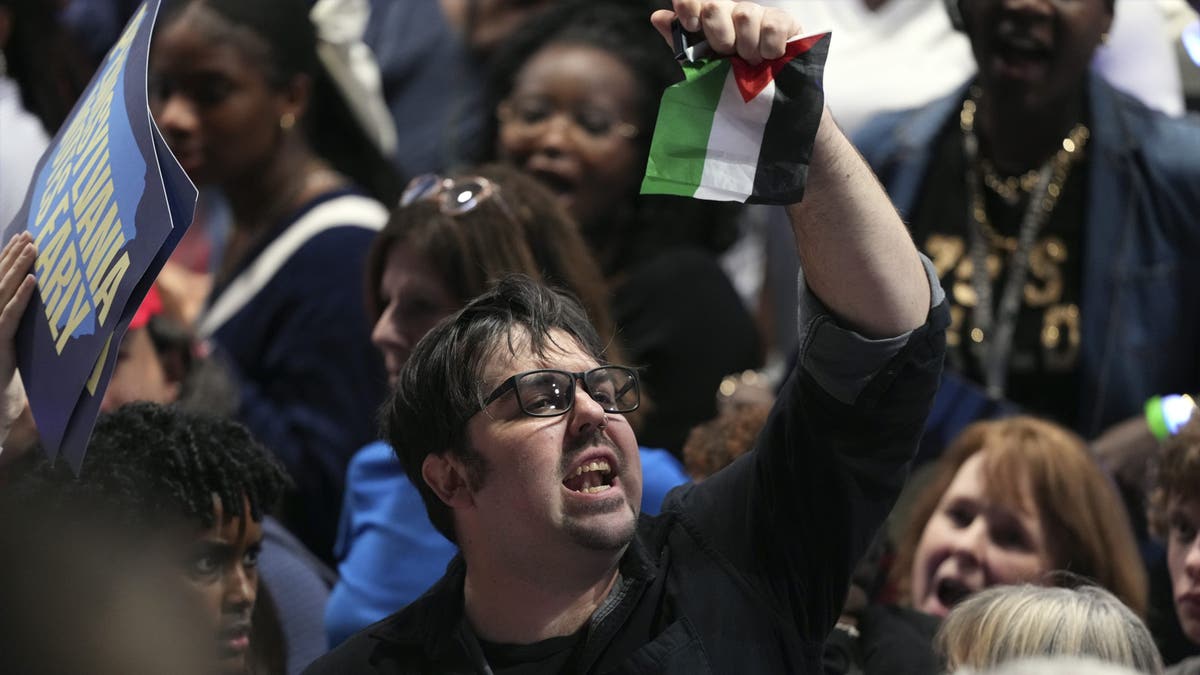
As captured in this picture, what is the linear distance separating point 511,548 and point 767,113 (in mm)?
727

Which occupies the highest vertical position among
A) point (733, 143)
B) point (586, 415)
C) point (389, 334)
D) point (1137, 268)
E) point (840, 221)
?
point (733, 143)

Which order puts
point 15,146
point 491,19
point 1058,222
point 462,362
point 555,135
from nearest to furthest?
point 462,362
point 1058,222
point 15,146
point 555,135
point 491,19

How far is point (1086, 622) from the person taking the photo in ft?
8.71

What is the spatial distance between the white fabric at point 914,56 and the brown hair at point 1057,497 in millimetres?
1252

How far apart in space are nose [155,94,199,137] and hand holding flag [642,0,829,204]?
8.87 ft

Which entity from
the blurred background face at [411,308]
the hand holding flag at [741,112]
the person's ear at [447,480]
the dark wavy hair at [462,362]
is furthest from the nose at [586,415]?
the blurred background face at [411,308]

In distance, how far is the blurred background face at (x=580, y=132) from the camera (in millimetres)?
4723

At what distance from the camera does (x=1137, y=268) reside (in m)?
4.23

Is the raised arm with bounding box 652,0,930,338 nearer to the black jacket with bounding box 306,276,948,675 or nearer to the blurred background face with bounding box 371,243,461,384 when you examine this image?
the black jacket with bounding box 306,276,948,675

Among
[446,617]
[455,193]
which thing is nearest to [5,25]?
[455,193]

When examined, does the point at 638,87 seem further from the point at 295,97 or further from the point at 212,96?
the point at 212,96

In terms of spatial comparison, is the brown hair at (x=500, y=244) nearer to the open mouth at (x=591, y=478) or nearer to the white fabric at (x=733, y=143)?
the open mouth at (x=591, y=478)

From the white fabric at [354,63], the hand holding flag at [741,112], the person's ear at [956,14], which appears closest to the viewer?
the hand holding flag at [741,112]

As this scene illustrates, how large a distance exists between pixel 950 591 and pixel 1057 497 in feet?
0.91
